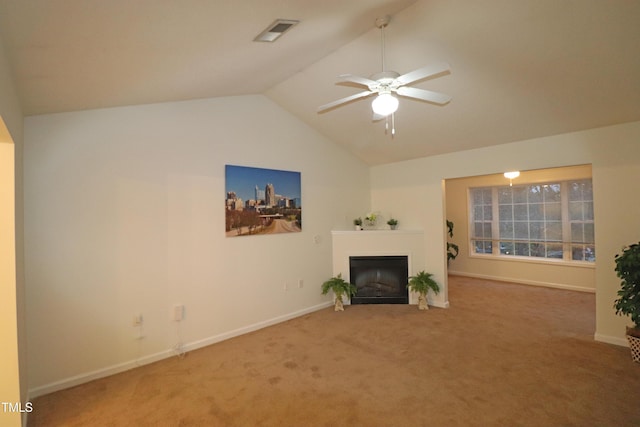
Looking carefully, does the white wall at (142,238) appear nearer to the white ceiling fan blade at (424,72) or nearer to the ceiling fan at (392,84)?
the ceiling fan at (392,84)

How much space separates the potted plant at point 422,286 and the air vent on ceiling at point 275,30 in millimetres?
3820

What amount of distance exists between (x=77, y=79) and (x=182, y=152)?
1.28m

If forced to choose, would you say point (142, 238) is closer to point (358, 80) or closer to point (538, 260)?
point (358, 80)

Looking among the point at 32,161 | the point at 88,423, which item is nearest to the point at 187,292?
the point at 88,423

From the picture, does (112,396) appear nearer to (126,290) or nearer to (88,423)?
(88,423)

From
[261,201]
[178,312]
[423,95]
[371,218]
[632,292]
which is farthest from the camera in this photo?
[371,218]

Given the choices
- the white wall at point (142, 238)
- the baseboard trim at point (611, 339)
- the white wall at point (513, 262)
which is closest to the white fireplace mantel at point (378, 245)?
the white wall at point (142, 238)

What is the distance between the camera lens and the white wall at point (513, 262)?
18.0ft

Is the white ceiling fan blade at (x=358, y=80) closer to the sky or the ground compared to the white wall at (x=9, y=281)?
closer to the sky

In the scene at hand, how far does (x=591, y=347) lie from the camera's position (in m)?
3.17

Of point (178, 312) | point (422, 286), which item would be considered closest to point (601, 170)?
point (422, 286)

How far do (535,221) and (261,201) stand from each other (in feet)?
18.9

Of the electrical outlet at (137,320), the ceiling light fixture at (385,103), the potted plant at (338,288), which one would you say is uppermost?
the ceiling light fixture at (385,103)

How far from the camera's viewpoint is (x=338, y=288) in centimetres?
452
